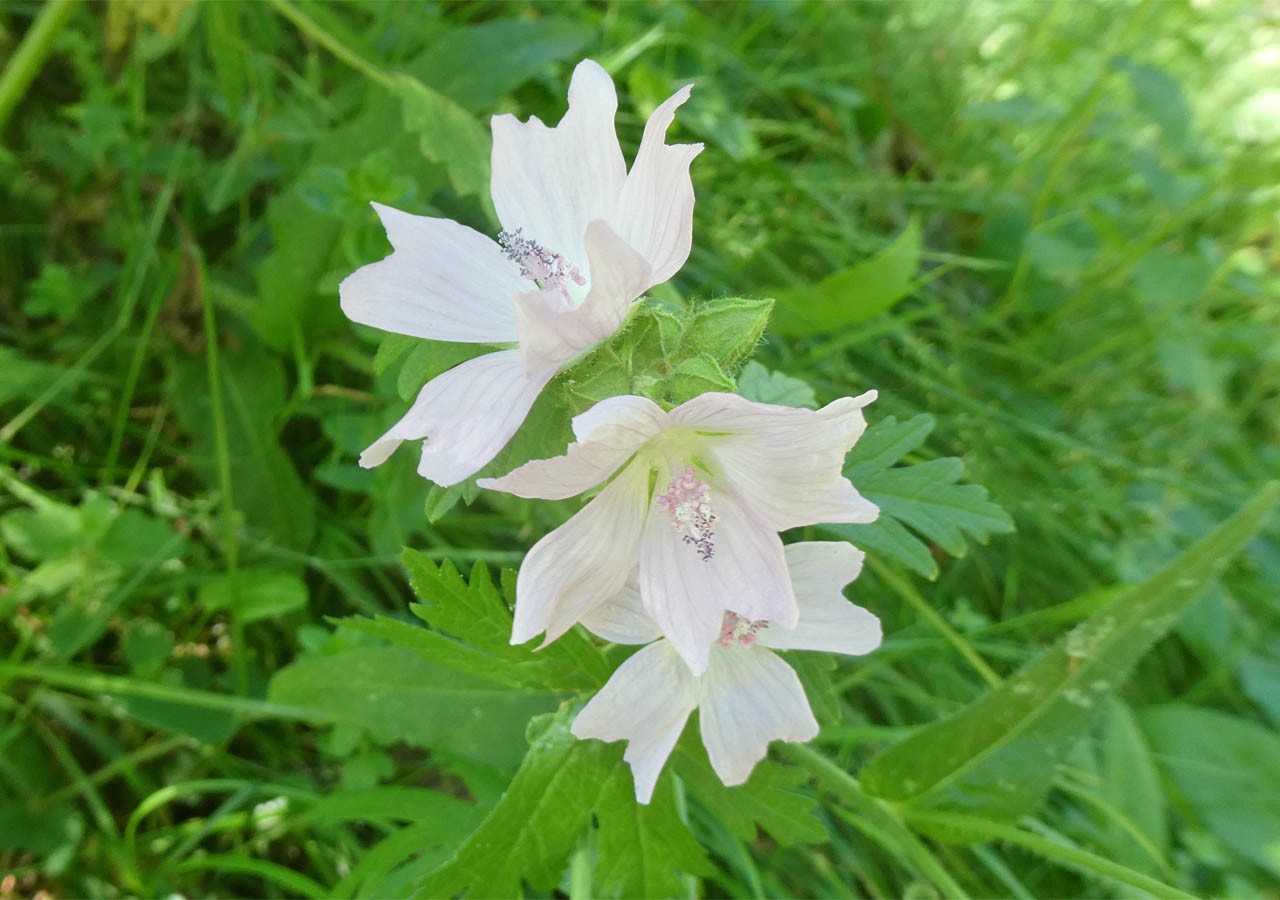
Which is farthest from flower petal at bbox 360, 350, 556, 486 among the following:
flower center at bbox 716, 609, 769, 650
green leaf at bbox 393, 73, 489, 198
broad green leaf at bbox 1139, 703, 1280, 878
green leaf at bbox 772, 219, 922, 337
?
broad green leaf at bbox 1139, 703, 1280, 878

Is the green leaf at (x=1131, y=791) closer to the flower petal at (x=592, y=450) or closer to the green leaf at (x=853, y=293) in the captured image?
the green leaf at (x=853, y=293)

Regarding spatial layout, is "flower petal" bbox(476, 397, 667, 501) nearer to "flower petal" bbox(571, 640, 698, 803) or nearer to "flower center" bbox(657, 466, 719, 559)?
"flower center" bbox(657, 466, 719, 559)

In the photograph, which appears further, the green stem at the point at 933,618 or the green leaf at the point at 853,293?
the green leaf at the point at 853,293

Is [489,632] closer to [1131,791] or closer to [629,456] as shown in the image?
[629,456]

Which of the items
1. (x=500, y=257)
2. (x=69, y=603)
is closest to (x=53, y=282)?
(x=69, y=603)

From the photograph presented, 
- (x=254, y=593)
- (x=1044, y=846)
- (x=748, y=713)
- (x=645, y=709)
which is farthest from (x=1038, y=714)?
(x=254, y=593)

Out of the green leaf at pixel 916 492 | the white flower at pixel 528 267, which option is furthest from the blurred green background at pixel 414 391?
the green leaf at pixel 916 492

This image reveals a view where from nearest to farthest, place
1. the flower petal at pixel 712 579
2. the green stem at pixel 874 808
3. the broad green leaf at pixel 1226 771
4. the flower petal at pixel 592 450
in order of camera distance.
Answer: the flower petal at pixel 592 450, the flower petal at pixel 712 579, the green stem at pixel 874 808, the broad green leaf at pixel 1226 771
